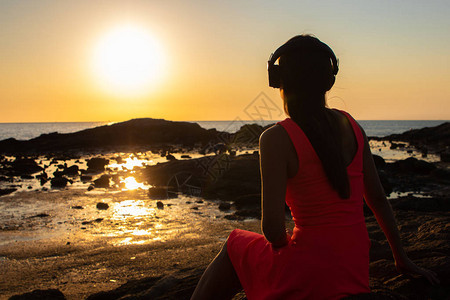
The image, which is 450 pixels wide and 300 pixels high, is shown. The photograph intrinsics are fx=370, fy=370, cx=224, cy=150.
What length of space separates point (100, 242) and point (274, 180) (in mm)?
5691

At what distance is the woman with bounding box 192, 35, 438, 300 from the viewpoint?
1.94 metres

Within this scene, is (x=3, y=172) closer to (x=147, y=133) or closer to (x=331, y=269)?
(x=331, y=269)

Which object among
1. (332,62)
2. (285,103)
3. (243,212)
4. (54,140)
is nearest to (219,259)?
(285,103)

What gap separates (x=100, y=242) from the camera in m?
6.80

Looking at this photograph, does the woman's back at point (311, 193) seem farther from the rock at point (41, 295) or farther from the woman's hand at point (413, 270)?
the rock at point (41, 295)

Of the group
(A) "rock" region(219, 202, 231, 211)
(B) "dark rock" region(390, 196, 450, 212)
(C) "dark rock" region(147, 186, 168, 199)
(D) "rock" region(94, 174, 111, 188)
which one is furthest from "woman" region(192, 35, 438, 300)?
(D) "rock" region(94, 174, 111, 188)

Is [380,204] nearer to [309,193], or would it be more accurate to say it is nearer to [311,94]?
[309,193]

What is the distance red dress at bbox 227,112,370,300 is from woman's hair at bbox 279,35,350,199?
7cm

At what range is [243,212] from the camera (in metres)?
8.85

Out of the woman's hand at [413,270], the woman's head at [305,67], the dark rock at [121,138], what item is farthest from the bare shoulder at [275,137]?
the dark rock at [121,138]

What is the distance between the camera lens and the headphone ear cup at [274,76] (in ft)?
7.28

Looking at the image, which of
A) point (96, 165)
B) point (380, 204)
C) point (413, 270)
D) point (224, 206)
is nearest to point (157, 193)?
point (224, 206)

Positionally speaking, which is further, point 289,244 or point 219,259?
point 219,259

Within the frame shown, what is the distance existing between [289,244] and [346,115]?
2.78 ft
